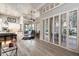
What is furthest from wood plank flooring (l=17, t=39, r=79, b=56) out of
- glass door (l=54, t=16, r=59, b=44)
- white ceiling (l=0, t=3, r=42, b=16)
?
white ceiling (l=0, t=3, r=42, b=16)

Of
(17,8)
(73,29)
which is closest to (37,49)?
(73,29)

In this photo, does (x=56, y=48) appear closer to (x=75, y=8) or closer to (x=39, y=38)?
(x=39, y=38)

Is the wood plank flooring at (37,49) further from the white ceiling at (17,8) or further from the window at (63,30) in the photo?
the white ceiling at (17,8)

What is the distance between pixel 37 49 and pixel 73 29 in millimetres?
1000

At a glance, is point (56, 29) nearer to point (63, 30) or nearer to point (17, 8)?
point (63, 30)

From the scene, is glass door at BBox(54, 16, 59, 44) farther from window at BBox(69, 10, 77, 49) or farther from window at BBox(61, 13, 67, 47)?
window at BBox(69, 10, 77, 49)

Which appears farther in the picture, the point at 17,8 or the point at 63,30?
the point at 17,8

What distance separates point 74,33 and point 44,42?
2.62 ft

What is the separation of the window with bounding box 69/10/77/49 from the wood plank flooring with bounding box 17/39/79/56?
242 millimetres

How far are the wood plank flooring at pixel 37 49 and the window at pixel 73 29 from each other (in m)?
0.24

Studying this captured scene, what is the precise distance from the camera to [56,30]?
100 inches

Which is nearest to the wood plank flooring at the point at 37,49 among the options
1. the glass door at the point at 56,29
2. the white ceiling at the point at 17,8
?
the glass door at the point at 56,29

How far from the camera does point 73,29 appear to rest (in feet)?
7.84

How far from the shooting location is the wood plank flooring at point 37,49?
8.10 feet
